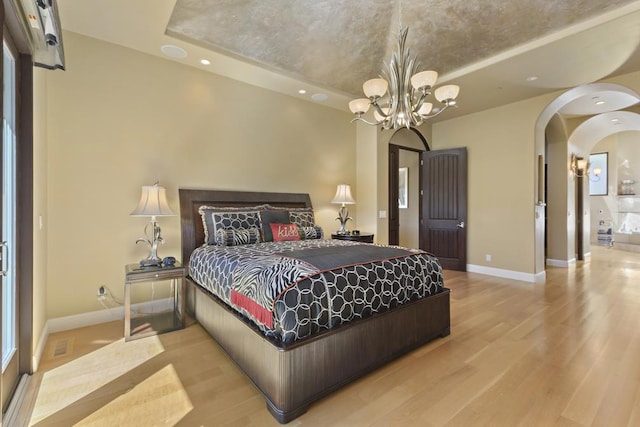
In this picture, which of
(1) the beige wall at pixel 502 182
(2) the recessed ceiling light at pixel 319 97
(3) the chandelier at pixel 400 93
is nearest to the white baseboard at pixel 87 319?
(3) the chandelier at pixel 400 93

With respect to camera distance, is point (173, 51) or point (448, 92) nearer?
point (448, 92)

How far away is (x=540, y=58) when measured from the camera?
3.58 metres

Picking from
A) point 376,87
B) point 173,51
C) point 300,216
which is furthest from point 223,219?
point 376,87

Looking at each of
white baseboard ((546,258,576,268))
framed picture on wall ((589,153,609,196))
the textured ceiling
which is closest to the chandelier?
the textured ceiling

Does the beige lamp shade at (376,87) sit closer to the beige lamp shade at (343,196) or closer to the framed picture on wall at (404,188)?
the beige lamp shade at (343,196)

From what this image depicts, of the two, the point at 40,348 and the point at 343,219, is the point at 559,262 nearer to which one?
the point at 343,219

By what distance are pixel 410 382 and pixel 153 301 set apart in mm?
2948

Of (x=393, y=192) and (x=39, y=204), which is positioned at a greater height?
(x=393, y=192)

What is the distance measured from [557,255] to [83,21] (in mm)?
8388

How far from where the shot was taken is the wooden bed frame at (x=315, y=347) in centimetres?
173

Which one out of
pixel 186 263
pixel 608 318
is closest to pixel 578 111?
pixel 608 318

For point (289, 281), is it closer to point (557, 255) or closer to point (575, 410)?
point (575, 410)

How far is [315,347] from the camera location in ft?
6.02

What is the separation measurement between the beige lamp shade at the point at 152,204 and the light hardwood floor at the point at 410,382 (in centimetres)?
119
